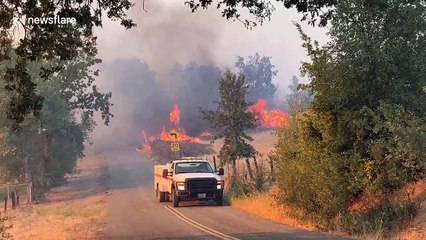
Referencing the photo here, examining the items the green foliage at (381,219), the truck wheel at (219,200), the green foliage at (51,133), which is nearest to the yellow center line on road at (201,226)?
the truck wheel at (219,200)

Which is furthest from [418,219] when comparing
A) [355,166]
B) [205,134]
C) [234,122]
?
[205,134]

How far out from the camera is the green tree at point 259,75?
150 m

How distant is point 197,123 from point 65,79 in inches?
2048

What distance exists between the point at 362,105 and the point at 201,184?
9.29m

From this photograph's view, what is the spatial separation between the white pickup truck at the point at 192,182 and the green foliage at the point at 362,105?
22.8 feet

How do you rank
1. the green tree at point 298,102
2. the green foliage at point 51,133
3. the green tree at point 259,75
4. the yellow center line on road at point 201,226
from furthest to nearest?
the green tree at point 259,75 < the green foliage at point 51,133 < the green tree at point 298,102 < the yellow center line on road at point 201,226

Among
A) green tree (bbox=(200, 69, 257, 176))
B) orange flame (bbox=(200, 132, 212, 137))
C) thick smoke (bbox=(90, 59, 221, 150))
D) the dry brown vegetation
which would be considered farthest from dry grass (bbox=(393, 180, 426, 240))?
thick smoke (bbox=(90, 59, 221, 150))

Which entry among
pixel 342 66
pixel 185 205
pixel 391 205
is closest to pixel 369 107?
pixel 342 66

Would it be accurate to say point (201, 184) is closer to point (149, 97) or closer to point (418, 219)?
point (418, 219)

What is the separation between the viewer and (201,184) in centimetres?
2217

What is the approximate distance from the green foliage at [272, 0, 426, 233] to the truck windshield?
27.1ft

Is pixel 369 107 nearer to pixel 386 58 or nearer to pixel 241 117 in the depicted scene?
pixel 386 58

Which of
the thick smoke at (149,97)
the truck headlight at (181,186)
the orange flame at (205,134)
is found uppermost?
the thick smoke at (149,97)

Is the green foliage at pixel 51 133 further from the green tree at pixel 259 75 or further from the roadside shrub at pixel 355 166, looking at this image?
the green tree at pixel 259 75
